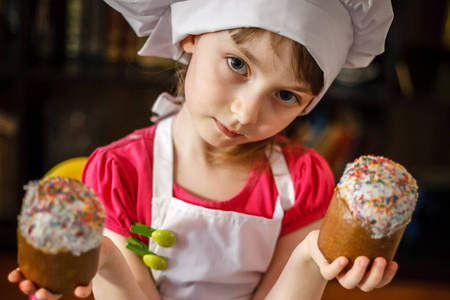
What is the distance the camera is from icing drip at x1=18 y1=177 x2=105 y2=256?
28.0 inches

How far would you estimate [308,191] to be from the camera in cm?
111

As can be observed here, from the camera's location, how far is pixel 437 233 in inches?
85.7

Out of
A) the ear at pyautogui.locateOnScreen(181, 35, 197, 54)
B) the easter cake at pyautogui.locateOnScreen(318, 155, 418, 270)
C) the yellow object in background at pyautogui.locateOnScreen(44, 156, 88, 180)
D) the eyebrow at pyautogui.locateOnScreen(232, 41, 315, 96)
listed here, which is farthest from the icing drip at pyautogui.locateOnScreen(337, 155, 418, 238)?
the yellow object in background at pyautogui.locateOnScreen(44, 156, 88, 180)

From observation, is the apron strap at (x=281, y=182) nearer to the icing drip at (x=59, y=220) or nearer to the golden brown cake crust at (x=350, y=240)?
the golden brown cake crust at (x=350, y=240)

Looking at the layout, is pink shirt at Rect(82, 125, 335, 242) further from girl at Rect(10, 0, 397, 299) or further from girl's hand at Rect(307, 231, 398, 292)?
girl's hand at Rect(307, 231, 398, 292)

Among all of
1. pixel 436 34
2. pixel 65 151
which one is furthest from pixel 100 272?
pixel 436 34

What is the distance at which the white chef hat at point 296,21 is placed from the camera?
0.85 m

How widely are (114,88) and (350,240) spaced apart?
1.42 metres

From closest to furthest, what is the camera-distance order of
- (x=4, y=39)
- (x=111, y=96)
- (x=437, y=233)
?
(x=4, y=39) < (x=437, y=233) < (x=111, y=96)

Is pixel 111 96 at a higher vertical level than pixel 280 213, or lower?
lower

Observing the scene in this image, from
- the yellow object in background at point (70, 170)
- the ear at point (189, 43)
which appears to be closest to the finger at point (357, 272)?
the ear at point (189, 43)

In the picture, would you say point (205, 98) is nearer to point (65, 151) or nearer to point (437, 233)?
point (65, 151)

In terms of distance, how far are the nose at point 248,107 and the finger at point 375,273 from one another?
299mm

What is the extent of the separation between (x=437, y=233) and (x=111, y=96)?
150cm
